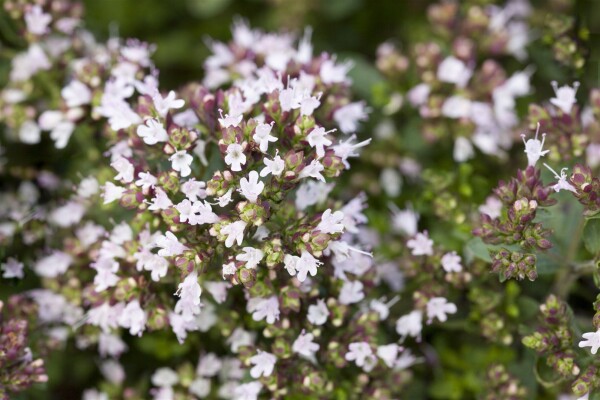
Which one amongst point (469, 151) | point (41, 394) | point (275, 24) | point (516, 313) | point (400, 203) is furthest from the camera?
point (275, 24)

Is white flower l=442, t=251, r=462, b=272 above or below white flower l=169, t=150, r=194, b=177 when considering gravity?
below

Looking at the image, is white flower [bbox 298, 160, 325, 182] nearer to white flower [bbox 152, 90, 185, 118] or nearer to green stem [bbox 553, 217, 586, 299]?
white flower [bbox 152, 90, 185, 118]

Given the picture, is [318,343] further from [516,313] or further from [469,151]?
[469,151]

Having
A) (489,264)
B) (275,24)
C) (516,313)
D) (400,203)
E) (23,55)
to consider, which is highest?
(275,24)

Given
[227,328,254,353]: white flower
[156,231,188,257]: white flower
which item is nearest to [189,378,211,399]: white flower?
[227,328,254,353]: white flower

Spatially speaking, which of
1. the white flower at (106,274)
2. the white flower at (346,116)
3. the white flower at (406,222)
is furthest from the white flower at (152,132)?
the white flower at (406,222)

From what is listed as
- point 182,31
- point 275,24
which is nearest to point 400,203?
point 275,24

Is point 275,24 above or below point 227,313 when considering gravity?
above

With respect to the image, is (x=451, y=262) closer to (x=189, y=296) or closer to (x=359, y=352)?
(x=359, y=352)
